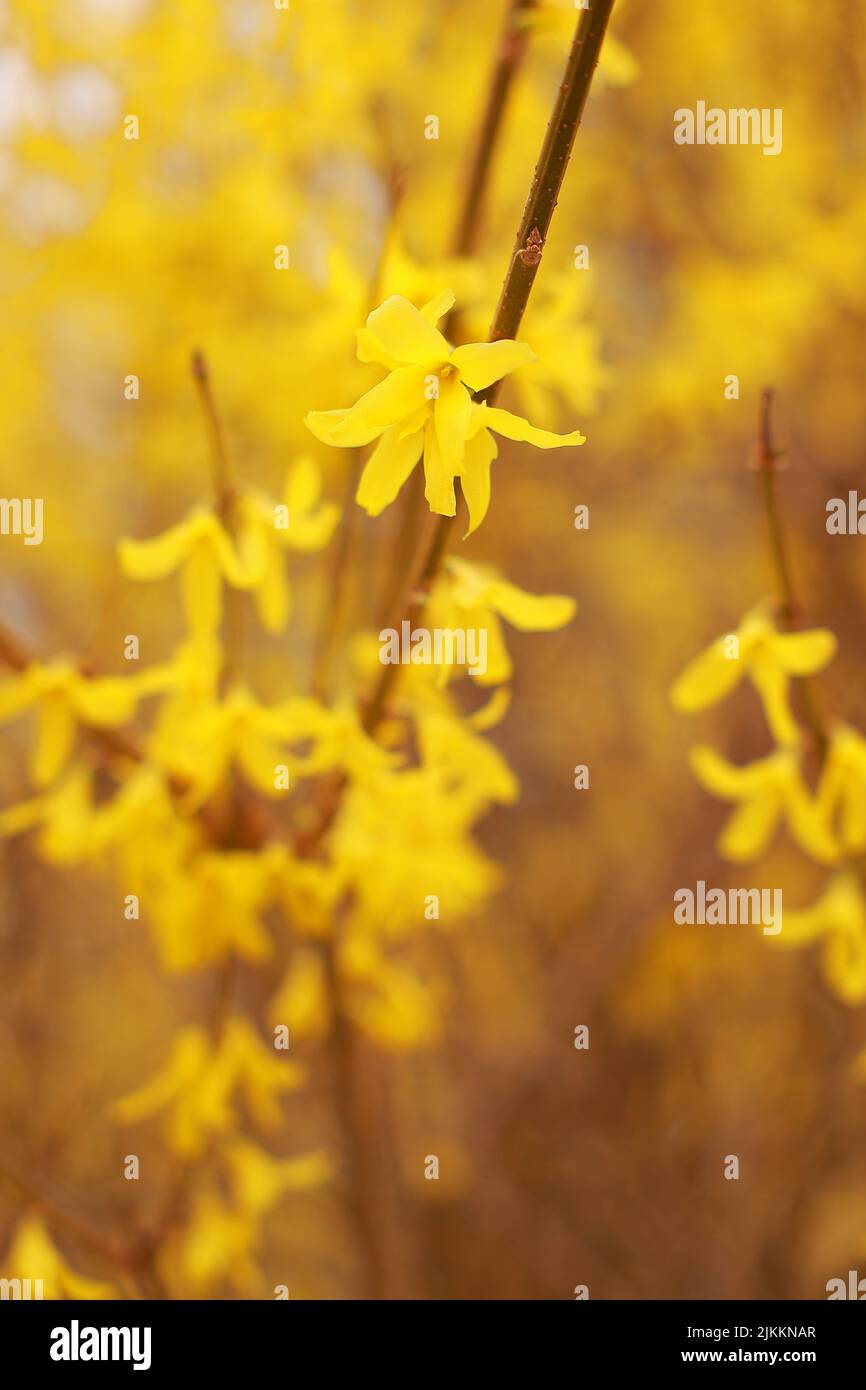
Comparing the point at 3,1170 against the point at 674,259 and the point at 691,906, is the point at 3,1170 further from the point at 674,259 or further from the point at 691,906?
the point at 674,259

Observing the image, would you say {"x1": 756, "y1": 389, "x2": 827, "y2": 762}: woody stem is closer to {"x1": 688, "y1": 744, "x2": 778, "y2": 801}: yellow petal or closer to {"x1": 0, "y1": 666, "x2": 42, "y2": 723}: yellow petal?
{"x1": 688, "y1": 744, "x2": 778, "y2": 801}: yellow petal

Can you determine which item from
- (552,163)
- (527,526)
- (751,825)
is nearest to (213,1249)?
(751,825)

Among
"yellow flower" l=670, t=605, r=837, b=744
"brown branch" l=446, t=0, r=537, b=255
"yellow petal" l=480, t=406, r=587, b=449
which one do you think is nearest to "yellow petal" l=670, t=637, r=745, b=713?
"yellow flower" l=670, t=605, r=837, b=744

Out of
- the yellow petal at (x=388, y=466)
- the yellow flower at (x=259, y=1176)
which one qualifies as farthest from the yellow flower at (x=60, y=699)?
the yellow flower at (x=259, y=1176)

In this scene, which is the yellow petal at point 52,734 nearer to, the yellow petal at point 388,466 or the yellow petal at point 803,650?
the yellow petal at point 388,466
